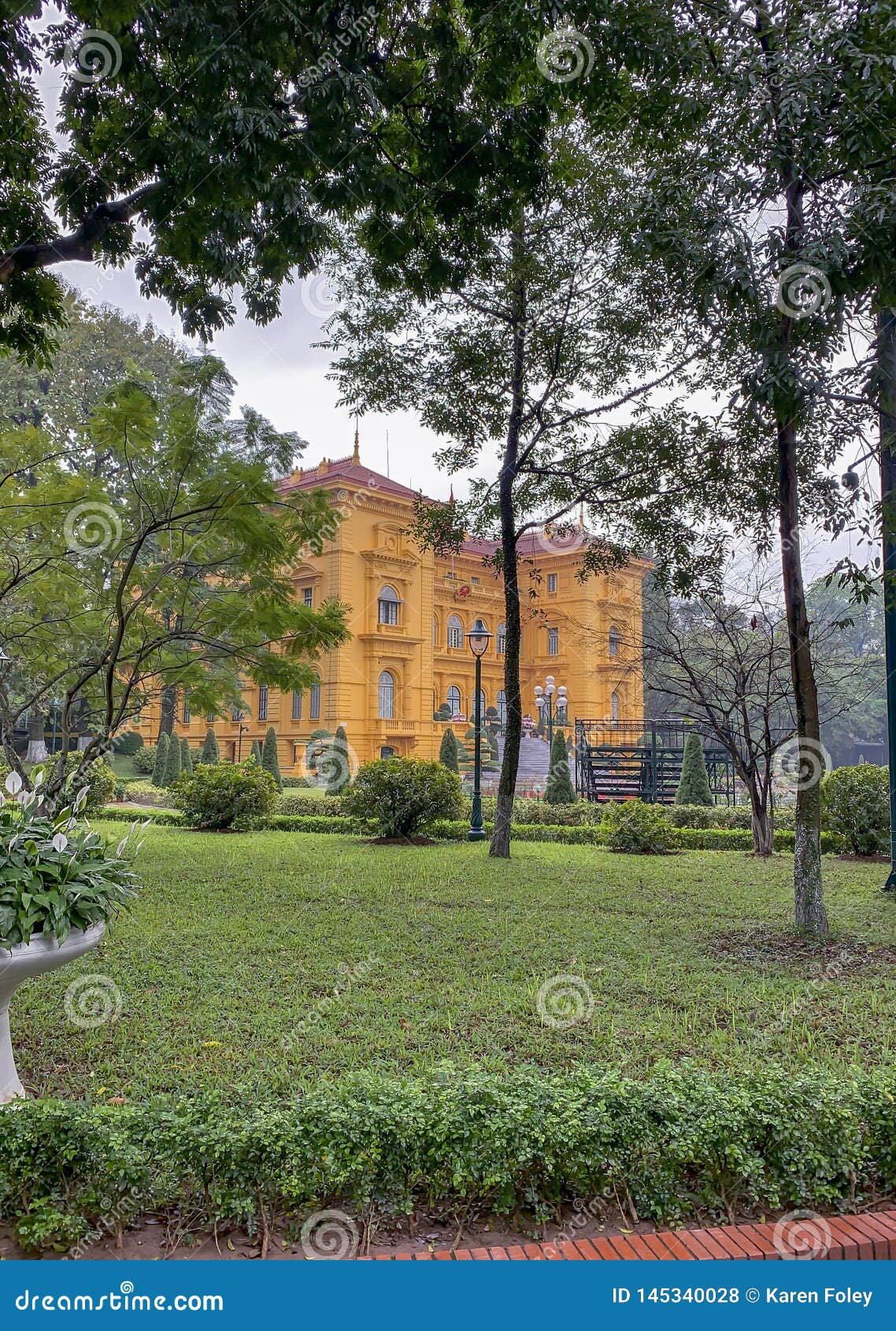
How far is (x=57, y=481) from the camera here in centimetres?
783

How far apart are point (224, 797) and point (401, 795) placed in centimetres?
338

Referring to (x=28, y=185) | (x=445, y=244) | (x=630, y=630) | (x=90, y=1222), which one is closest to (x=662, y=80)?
(x=445, y=244)

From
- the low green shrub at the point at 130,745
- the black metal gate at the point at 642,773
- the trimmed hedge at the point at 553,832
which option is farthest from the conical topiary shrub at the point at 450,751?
the low green shrub at the point at 130,745

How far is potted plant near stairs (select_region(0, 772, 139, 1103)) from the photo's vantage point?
2.83 metres

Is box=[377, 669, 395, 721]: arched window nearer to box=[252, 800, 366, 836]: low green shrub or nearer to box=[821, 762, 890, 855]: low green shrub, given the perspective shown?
Answer: box=[252, 800, 366, 836]: low green shrub

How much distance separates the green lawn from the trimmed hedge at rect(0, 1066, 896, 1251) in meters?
0.44

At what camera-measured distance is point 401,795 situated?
12.3 meters

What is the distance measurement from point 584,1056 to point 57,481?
22.7 ft

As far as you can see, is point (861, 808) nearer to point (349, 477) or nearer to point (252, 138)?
point (252, 138)

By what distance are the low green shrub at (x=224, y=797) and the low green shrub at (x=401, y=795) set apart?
7.08 ft

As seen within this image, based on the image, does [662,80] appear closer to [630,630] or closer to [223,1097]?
[223,1097]

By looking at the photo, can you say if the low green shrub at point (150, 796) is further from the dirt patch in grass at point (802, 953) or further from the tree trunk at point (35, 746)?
the dirt patch in grass at point (802, 953)

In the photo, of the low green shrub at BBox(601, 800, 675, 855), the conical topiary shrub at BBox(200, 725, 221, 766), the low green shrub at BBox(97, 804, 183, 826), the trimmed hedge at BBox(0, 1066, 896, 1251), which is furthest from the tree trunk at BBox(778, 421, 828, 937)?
the conical topiary shrub at BBox(200, 725, 221, 766)

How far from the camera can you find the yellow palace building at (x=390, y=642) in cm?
2981
